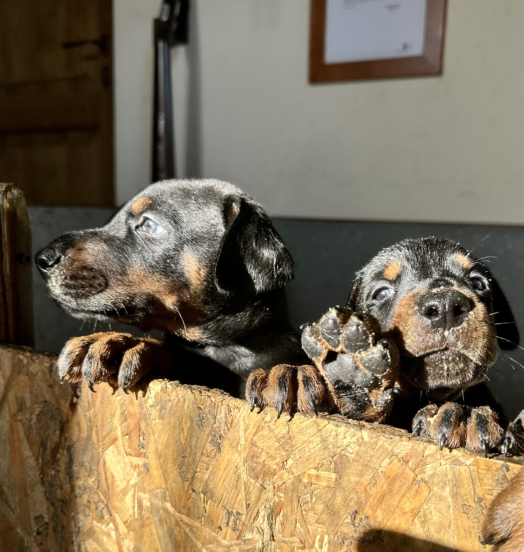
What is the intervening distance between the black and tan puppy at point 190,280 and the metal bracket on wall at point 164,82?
2.47 meters

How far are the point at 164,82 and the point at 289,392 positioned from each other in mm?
3916

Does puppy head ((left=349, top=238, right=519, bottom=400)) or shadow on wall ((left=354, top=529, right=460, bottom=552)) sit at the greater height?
puppy head ((left=349, top=238, right=519, bottom=400))

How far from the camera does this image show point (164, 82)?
479cm

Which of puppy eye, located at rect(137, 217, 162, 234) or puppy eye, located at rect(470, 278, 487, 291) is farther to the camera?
puppy eye, located at rect(137, 217, 162, 234)

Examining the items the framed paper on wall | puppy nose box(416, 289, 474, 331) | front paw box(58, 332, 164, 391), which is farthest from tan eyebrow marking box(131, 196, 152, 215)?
the framed paper on wall

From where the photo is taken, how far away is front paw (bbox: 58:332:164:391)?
1.67 metres

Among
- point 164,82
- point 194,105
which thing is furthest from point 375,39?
point 164,82

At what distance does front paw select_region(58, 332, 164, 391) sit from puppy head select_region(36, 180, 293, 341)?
293 millimetres

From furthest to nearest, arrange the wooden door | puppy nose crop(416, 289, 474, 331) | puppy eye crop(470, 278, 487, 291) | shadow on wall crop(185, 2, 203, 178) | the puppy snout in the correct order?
the wooden door
shadow on wall crop(185, 2, 203, 178)
the puppy snout
puppy eye crop(470, 278, 487, 291)
puppy nose crop(416, 289, 474, 331)

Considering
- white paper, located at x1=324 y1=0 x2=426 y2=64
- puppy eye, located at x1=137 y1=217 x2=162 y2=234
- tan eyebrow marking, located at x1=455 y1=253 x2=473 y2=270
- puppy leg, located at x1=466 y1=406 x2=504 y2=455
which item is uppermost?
white paper, located at x1=324 y1=0 x2=426 y2=64

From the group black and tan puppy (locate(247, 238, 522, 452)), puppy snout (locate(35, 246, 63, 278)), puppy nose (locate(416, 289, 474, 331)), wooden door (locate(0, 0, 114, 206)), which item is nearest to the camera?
black and tan puppy (locate(247, 238, 522, 452))

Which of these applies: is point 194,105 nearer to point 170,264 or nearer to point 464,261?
point 170,264

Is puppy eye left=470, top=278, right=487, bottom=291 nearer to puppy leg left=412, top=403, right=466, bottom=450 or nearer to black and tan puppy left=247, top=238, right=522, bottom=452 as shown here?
black and tan puppy left=247, top=238, right=522, bottom=452

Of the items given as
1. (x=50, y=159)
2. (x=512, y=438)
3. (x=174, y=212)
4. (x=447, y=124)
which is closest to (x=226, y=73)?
(x=447, y=124)
